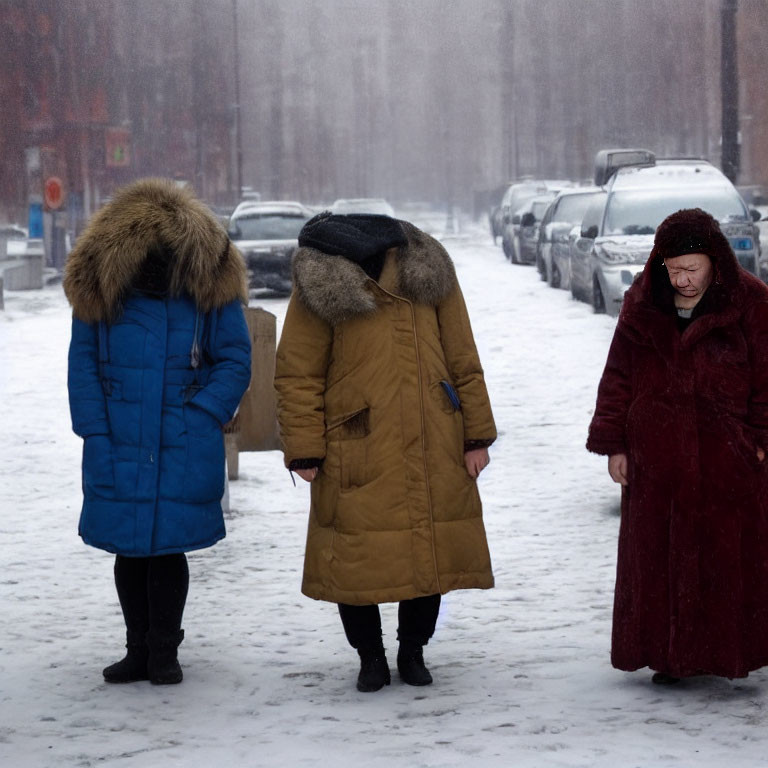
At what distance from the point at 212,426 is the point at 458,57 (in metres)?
145

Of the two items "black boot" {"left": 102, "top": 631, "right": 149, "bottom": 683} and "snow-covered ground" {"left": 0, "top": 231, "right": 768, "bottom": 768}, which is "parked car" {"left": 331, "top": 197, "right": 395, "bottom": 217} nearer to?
"snow-covered ground" {"left": 0, "top": 231, "right": 768, "bottom": 768}

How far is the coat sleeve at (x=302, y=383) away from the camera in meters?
4.88

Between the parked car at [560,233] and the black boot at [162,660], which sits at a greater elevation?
the parked car at [560,233]

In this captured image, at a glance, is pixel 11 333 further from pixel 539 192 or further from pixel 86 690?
pixel 539 192

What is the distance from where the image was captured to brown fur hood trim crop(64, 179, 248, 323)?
16.5ft

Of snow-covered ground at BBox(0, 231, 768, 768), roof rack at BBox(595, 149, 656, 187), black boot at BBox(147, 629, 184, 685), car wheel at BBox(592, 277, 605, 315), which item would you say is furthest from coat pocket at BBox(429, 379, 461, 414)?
roof rack at BBox(595, 149, 656, 187)

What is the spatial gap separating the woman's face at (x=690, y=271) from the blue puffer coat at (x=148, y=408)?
1.35 metres

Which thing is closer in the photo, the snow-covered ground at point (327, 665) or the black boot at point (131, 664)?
the snow-covered ground at point (327, 665)

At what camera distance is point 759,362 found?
190 inches

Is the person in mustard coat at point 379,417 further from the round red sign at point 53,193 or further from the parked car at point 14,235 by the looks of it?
the parked car at point 14,235

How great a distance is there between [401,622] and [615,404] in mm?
946

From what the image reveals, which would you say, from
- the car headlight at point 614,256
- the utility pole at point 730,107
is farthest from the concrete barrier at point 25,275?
the car headlight at point 614,256

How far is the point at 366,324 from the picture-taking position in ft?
16.1

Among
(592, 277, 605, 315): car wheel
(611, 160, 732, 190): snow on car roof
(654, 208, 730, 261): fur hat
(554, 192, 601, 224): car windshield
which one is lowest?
(592, 277, 605, 315): car wheel
